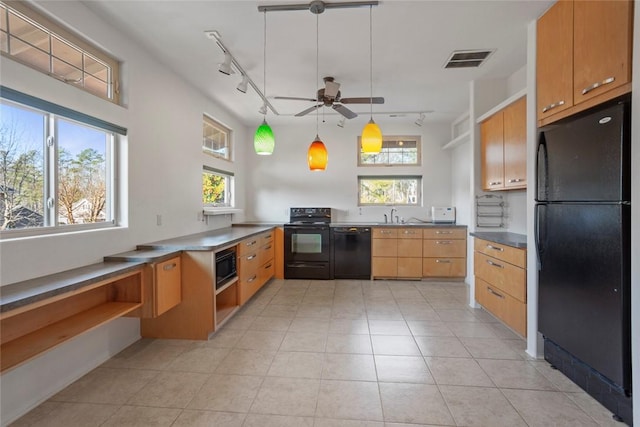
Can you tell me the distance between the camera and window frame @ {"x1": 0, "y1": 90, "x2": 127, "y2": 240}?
1.80m

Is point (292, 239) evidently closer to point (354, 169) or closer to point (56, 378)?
point (354, 169)

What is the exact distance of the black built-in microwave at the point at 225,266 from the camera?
2910mm

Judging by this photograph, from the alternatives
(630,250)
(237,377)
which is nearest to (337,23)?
(630,250)

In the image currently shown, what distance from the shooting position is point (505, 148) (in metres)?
3.17

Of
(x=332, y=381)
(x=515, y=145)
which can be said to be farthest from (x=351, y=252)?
(x=332, y=381)

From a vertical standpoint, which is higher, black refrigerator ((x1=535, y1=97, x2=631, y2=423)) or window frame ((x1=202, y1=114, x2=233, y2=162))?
window frame ((x1=202, y1=114, x2=233, y2=162))

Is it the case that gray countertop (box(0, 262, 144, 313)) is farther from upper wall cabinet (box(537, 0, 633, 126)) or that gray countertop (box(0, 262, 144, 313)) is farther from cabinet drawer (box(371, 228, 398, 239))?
cabinet drawer (box(371, 228, 398, 239))

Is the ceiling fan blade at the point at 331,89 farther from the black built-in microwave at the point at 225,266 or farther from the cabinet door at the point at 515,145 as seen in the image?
the black built-in microwave at the point at 225,266

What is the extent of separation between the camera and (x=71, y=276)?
1.90m

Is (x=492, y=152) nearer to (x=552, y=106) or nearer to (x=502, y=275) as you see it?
(x=552, y=106)

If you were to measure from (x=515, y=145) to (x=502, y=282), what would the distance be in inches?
54.6

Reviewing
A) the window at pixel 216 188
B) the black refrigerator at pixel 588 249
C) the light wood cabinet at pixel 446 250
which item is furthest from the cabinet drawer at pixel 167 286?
the light wood cabinet at pixel 446 250

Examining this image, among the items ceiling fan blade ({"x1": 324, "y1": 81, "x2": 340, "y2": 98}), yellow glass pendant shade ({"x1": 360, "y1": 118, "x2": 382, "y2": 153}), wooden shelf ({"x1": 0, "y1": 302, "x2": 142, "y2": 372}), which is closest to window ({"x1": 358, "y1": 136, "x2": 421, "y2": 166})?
ceiling fan blade ({"x1": 324, "y1": 81, "x2": 340, "y2": 98})

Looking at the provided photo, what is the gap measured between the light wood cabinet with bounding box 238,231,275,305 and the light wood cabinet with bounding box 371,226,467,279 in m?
1.69
